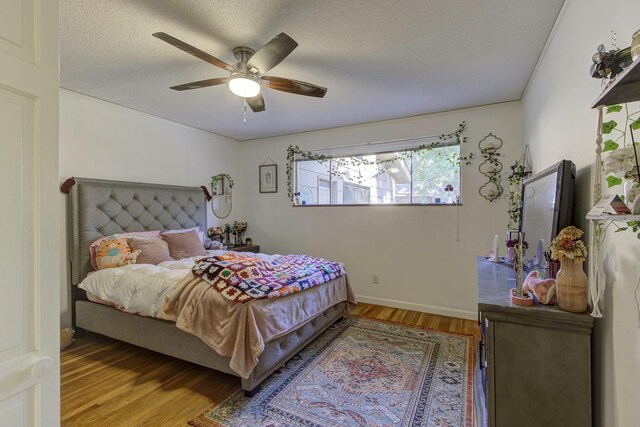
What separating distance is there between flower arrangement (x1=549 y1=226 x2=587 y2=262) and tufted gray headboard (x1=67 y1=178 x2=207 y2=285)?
3849 mm

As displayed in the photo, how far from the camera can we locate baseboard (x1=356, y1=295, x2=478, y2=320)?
11.9 ft

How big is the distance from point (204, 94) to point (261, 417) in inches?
116

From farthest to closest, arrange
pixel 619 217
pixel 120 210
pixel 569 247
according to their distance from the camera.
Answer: pixel 120 210, pixel 569 247, pixel 619 217

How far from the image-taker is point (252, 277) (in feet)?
7.73

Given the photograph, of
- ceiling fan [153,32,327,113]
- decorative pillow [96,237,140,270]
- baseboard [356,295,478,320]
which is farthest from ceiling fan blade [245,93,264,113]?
baseboard [356,295,478,320]

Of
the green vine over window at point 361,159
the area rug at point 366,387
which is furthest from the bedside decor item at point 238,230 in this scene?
the area rug at point 366,387

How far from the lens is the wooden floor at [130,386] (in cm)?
194

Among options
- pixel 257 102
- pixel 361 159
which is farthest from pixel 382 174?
pixel 257 102

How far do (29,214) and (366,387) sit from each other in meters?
2.25

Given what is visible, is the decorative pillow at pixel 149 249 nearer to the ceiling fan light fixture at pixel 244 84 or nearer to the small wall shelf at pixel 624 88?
the ceiling fan light fixture at pixel 244 84

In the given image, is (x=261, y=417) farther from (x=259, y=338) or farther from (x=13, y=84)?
(x=13, y=84)

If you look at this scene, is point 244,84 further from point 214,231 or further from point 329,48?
point 214,231

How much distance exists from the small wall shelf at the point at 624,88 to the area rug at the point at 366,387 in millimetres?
1930

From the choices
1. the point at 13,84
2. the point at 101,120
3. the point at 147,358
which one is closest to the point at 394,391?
the point at 147,358
